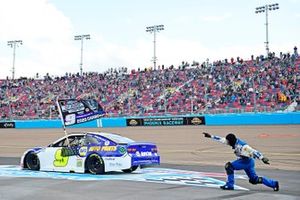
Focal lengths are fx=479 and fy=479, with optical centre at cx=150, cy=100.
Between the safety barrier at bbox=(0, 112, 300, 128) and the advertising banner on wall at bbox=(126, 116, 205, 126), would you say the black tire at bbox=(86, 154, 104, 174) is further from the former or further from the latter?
the advertising banner on wall at bbox=(126, 116, 205, 126)

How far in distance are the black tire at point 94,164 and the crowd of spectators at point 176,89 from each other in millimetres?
25252

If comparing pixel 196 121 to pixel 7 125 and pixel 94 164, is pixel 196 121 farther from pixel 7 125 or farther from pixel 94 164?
pixel 94 164

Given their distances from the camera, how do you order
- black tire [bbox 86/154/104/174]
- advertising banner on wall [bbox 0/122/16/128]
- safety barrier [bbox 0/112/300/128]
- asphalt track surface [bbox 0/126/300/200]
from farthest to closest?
advertising banner on wall [bbox 0/122/16/128] < safety barrier [bbox 0/112/300/128] < black tire [bbox 86/154/104/174] < asphalt track surface [bbox 0/126/300/200]

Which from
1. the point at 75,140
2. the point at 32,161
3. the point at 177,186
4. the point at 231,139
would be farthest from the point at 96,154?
the point at 231,139

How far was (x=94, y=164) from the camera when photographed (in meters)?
13.0

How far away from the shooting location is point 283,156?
705 inches

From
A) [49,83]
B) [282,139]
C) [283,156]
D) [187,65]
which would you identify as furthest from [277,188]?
[49,83]

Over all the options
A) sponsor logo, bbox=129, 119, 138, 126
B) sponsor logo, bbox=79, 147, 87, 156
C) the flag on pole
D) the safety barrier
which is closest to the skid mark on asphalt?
sponsor logo, bbox=79, 147, 87, 156

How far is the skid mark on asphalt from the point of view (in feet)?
37.2

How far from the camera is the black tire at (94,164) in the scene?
1281 centimetres

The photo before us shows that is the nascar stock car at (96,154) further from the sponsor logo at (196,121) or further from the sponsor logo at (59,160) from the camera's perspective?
the sponsor logo at (196,121)

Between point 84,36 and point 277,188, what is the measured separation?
6526cm

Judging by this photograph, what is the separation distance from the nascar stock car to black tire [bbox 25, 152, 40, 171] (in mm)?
129

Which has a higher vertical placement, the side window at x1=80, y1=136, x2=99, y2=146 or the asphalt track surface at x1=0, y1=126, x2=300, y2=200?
the side window at x1=80, y1=136, x2=99, y2=146
